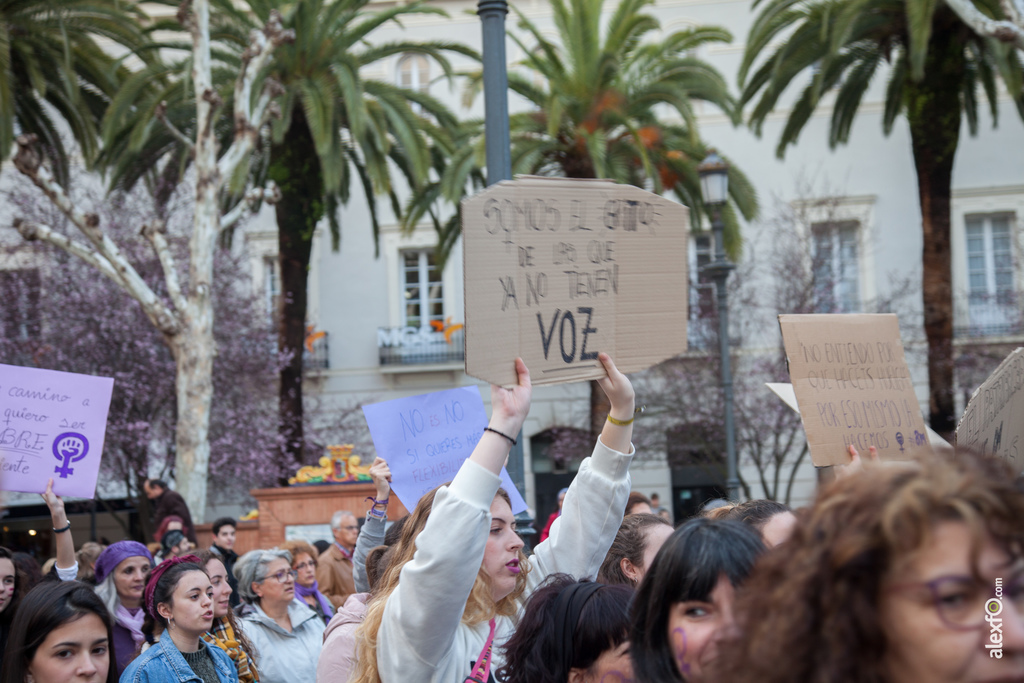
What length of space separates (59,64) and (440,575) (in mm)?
15089

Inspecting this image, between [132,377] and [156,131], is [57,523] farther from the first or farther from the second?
[132,377]

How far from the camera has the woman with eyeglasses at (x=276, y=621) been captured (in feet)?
19.8

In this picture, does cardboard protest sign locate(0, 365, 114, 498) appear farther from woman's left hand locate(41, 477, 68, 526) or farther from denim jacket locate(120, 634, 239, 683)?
denim jacket locate(120, 634, 239, 683)

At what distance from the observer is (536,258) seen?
295 centimetres

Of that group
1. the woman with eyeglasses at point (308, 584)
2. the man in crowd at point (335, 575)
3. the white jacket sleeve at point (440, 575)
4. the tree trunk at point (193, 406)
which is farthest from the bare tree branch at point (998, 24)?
the white jacket sleeve at point (440, 575)

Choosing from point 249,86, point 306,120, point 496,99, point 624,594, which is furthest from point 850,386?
point 306,120

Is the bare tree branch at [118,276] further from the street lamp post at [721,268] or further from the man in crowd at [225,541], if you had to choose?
the street lamp post at [721,268]

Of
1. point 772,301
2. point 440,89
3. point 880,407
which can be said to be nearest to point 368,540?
point 880,407

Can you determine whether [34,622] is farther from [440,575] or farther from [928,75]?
[928,75]

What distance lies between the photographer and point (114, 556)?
649cm

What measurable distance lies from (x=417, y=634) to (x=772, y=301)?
21.8 metres

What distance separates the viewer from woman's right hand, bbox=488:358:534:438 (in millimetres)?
2619

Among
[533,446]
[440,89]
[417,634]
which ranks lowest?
[533,446]

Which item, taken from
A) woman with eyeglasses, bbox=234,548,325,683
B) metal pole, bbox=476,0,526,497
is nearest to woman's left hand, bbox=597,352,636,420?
metal pole, bbox=476,0,526,497
